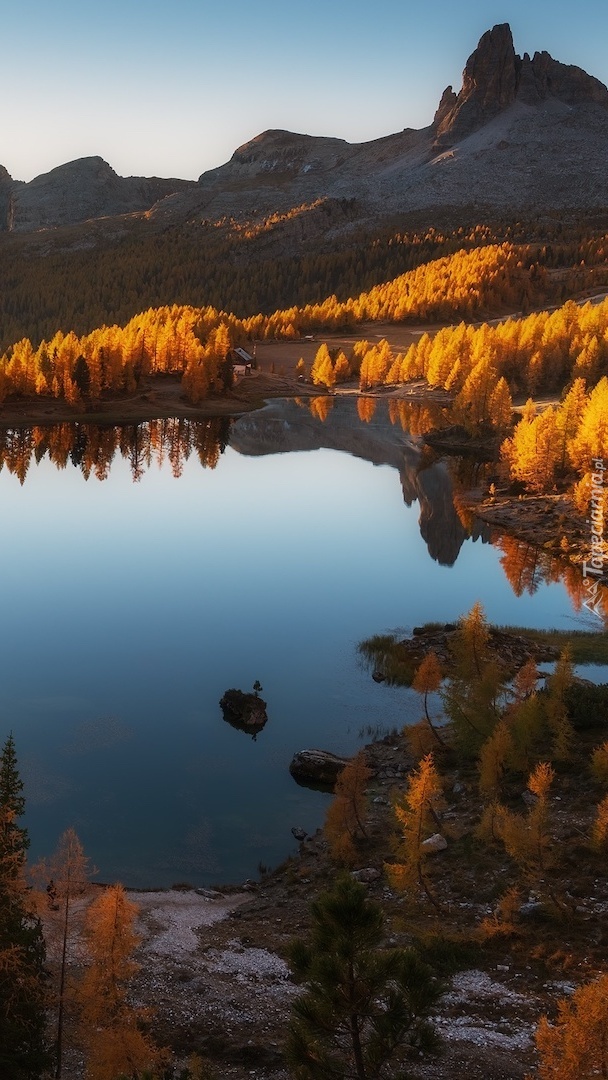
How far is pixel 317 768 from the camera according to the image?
39000mm

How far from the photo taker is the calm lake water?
Result: 120ft

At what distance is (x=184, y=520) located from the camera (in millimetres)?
86875

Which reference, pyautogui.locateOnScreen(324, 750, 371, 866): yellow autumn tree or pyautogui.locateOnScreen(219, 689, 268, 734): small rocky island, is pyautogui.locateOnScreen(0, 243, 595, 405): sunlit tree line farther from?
pyautogui.locateOnScreen(324, 750, 371, 866): yellow autumn tree

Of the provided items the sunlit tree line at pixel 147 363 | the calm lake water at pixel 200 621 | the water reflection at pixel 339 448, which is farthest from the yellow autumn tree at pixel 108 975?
the sunlit tree line at pixel 147 363

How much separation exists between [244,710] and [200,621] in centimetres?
1461

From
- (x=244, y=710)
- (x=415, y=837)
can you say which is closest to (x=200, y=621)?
(x=244, y=710)

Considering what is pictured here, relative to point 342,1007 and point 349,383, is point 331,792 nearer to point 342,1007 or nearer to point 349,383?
point 342,1007

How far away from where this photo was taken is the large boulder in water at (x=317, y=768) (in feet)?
128

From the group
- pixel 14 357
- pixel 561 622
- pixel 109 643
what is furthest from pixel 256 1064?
pixel 14 357

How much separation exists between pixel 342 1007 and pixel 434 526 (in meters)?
76.1

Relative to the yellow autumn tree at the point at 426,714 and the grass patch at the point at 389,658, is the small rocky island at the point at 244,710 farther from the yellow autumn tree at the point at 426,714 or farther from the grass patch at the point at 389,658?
the grass patch at the point at 389,658

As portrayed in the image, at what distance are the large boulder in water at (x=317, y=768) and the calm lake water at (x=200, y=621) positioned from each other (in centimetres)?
66

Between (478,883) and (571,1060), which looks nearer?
(571,1060)

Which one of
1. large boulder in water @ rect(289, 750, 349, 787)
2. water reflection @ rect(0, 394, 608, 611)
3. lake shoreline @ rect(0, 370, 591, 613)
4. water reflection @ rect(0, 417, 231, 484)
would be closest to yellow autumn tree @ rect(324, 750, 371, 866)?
large boulder in water @ rect(289, 750, 349, 787)
